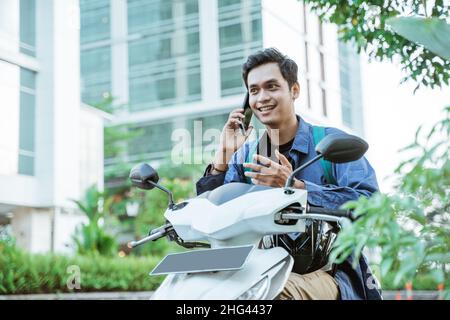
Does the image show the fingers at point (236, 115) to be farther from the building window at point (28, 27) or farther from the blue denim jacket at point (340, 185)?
the building window at point (28, 27)

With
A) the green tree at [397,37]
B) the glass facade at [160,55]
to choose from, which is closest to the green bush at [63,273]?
the glass facade at [160,55]

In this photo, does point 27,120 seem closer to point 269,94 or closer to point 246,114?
point 246,114

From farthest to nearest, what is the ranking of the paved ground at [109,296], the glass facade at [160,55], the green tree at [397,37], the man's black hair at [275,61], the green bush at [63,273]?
the glass facade at [160,55] < the green bush at [63,273] < the paved ground at [109,296] < the green tree at [397,37] < the man's black hair at [275,61]

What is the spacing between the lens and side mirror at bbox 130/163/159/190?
5.00 ft

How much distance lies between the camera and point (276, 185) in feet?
4.50

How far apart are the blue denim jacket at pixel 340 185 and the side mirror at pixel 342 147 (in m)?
0.17

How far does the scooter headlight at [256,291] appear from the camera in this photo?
1188 millimetres

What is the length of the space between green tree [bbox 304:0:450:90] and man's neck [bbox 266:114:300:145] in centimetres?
82

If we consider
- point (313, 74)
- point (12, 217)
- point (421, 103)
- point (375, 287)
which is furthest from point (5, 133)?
point (375, 287)

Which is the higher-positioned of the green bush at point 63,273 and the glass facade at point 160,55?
the glass facade at point 160,55

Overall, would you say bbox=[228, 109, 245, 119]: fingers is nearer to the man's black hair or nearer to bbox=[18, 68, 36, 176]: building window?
the man's black hair

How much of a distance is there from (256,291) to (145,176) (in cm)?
44

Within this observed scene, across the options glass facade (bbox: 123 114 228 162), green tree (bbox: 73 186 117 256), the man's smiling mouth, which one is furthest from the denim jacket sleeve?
glass facade (bbox: 123 114 228 162)

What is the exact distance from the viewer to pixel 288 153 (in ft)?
5.58
